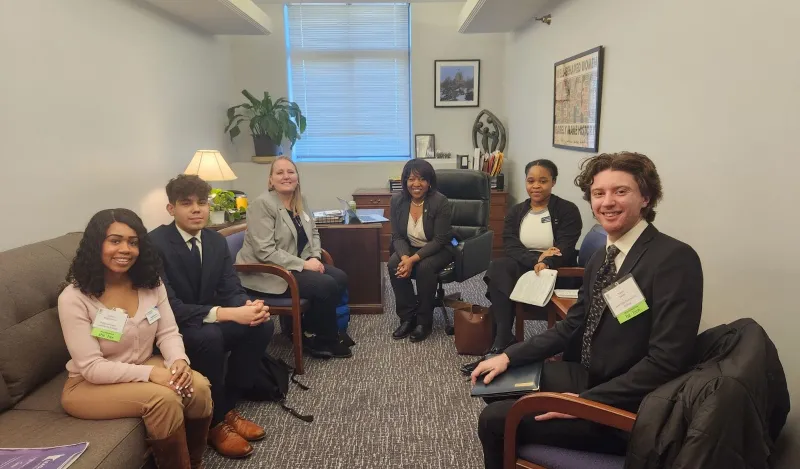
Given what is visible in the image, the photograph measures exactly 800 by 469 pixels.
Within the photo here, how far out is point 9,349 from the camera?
1.69 meters

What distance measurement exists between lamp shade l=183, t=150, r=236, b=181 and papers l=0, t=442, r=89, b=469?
8.51 feet

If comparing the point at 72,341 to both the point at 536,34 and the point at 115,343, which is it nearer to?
the point at 115,343

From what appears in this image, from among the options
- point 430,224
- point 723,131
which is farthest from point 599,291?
point 430,224

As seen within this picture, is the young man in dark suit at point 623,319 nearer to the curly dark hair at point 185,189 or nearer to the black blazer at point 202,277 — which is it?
the black blazer at point 202,277

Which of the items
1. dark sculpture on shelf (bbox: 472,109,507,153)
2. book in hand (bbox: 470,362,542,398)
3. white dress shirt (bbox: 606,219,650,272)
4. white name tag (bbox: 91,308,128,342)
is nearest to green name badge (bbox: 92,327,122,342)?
white name tag (bbox: 91,308,128,342)

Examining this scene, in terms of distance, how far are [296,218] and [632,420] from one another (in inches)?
90.8

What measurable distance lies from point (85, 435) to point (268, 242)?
147 cm

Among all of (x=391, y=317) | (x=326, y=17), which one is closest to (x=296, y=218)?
(x=391, y=317)

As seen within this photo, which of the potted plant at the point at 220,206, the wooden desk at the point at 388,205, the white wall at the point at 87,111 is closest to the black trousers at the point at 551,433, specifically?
the white wall at the point at 87,111

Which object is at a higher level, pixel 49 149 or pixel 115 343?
pixel 49 149

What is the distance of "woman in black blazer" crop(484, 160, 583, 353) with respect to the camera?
2867 millimetres

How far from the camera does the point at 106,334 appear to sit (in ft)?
5.61

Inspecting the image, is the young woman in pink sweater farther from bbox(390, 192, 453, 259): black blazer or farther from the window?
the window

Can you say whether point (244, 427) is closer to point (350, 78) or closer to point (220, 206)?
point (220, 206)
